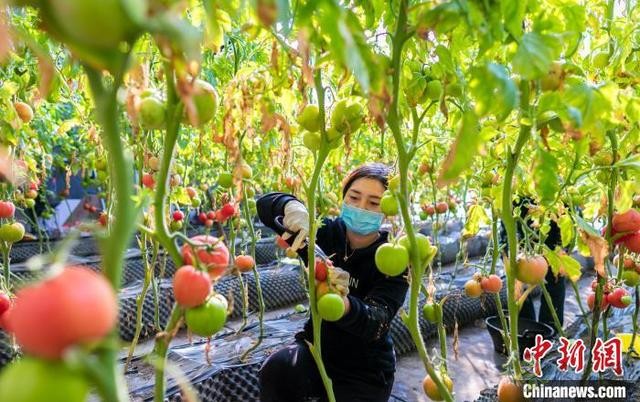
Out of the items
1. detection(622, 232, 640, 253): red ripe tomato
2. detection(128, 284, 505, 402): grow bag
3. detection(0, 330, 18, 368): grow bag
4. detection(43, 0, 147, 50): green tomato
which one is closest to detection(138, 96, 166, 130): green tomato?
detection(43, 0, 147, 50): green tomato

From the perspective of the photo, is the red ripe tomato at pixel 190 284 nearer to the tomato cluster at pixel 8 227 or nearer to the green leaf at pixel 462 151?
the green leaf at pixel 462 151

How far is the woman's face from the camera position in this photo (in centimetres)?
173

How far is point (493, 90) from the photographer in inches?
27.1

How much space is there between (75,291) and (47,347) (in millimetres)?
39

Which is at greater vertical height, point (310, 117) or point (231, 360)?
point (310, 117)

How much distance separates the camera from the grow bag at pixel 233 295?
336 centimetres

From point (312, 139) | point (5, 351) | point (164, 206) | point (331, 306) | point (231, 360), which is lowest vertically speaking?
point (231, 360)

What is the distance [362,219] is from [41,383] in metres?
1.44

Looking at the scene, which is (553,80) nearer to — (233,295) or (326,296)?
(326,296)

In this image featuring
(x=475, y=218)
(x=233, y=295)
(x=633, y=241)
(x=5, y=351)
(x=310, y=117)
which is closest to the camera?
(x=310, y=117)

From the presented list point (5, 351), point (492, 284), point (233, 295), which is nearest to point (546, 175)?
point (492, 284)

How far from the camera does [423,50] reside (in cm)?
108

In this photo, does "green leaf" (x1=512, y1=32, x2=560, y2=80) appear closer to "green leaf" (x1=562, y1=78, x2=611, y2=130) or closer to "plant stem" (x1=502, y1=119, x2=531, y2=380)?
"green leaf" (x1=562, y1=78, x2=611, y2=130)

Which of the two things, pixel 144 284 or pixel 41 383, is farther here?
pixel 144 284
